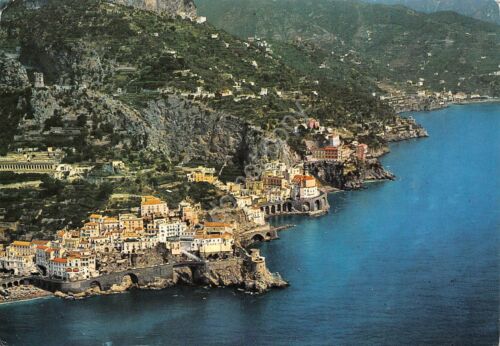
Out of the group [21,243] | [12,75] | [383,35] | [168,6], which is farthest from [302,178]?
[383,35]

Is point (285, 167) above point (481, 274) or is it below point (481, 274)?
above

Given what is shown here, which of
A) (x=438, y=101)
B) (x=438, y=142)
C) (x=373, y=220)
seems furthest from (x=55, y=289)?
(x=438, y=101)

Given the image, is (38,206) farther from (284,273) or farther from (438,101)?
(438,101)

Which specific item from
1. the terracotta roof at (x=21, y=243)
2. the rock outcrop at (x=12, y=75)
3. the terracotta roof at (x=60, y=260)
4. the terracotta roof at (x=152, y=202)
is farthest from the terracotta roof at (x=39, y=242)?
the rock outcrop at (x=12, y=75)

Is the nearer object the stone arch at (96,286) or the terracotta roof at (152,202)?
the stone arch at (96,286)


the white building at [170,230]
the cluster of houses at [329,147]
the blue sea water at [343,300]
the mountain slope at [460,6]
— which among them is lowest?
the blue sea water at [343,300]

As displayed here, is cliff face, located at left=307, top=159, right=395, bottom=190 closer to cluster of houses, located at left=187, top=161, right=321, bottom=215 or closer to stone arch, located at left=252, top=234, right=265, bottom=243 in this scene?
cluster of houses, located at left=187, top=161, right=321, bottom=215

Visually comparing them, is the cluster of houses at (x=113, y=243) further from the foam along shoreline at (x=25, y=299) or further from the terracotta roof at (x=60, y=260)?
the foam along shoreline at (x=25, y=299)

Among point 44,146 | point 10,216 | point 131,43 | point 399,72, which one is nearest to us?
point 10,216
